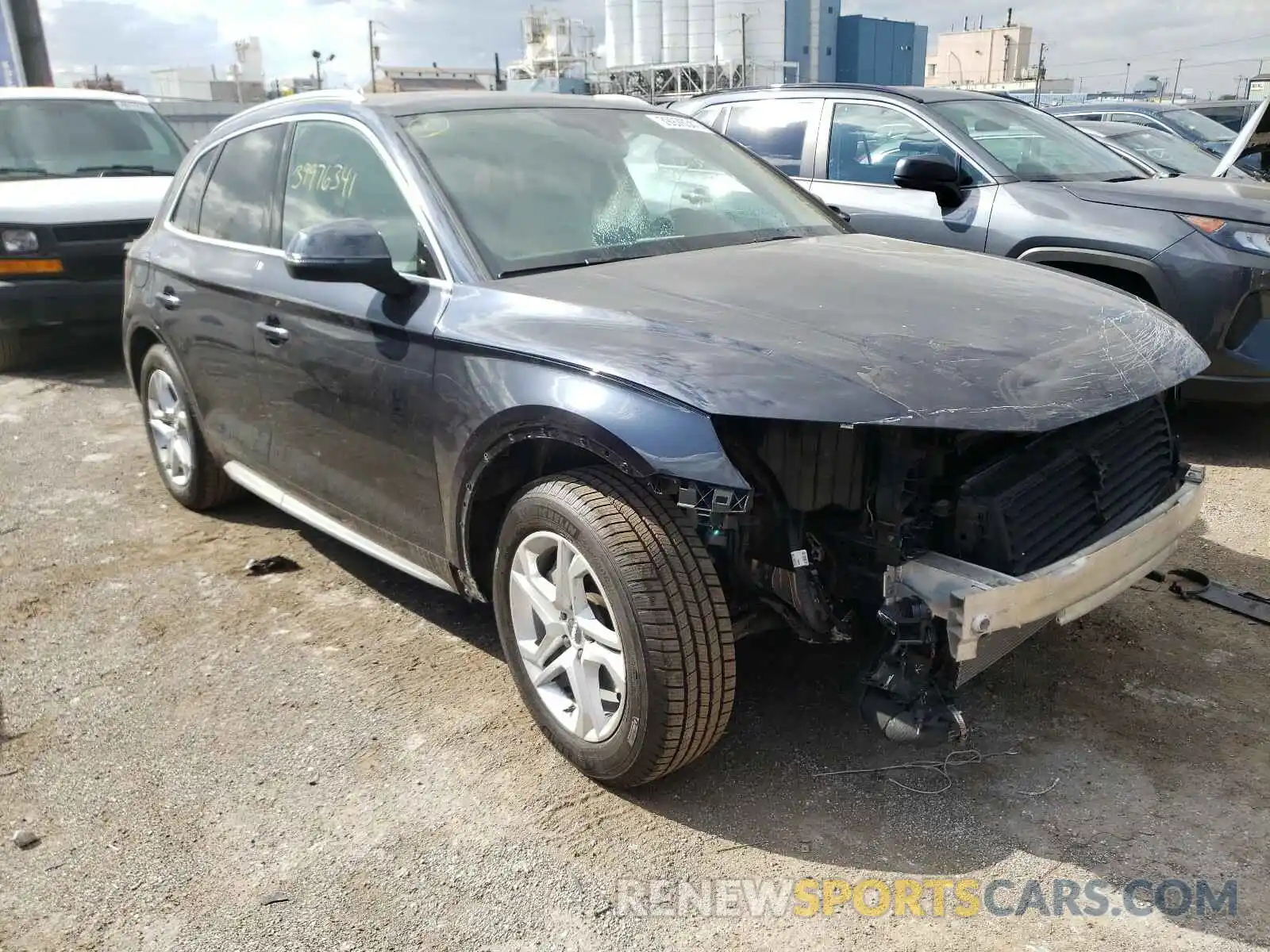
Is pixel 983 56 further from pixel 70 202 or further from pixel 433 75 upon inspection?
pixel 70 202

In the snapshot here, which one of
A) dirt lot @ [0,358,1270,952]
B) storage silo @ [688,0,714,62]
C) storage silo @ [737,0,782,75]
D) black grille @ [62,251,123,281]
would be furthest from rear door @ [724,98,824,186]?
storage silo @ [688,0,714,62]

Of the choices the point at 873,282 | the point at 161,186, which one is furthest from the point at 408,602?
the point at 161,186

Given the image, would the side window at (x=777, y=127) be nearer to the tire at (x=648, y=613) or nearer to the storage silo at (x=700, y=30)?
the tire at (x=648, y=613)

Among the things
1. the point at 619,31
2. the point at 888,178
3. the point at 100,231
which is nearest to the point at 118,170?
the point at 100,231

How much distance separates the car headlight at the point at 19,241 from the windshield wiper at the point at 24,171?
3.44 feet

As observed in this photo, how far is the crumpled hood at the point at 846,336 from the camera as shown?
7.70ft

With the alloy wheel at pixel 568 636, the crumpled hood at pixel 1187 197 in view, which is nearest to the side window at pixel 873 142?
the crumpled hood at pixel 1187 197

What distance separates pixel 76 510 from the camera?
5.14m

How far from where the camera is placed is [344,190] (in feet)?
11.7

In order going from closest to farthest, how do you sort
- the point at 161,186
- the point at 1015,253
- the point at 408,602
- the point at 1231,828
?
the point at 1231,828 → the point at 408,602 → the point at 1015,253 → the point at 161,186

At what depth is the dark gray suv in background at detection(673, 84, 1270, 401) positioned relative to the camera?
16.4 feet

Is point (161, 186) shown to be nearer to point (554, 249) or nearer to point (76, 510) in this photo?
point (76, 510)

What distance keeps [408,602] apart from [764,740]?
160 cm

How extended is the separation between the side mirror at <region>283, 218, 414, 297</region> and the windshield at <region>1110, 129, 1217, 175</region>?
25.9 ft
